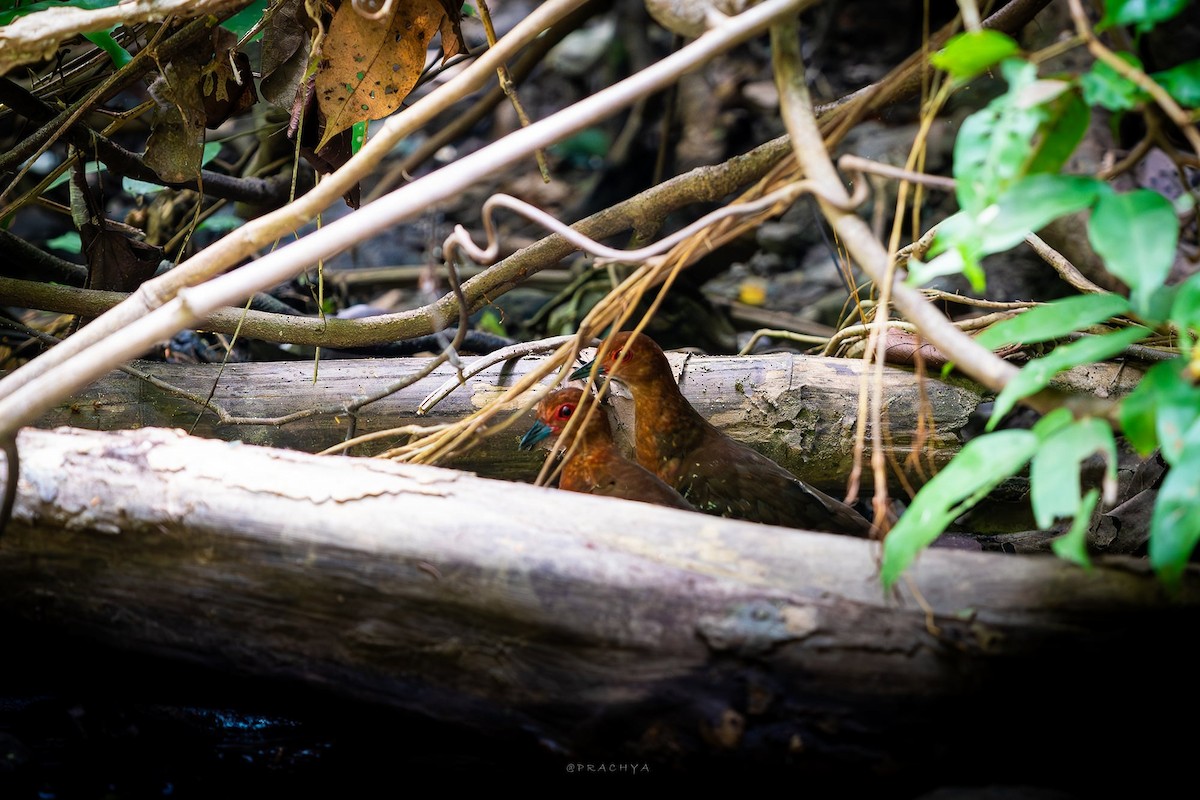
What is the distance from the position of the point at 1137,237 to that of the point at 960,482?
42 centimetres

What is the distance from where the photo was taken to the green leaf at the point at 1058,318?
5.04 ft

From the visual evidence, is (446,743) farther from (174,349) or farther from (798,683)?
(174,349)

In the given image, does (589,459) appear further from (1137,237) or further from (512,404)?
(1137,237)

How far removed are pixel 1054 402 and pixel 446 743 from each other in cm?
133

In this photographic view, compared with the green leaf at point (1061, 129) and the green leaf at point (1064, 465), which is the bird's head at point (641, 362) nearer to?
the green leaf at point (1061, 129)

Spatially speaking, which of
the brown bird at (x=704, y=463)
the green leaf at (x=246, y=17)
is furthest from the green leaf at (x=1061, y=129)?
the green leaf at (x=246, y=17)

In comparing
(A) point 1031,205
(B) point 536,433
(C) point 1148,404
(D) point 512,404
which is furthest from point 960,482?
(D) point 512,404

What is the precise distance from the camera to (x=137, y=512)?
1.94 m

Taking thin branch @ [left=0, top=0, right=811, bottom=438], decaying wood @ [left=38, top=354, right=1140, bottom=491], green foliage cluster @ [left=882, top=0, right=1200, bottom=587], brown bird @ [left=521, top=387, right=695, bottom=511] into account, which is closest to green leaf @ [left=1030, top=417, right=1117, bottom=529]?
green foliage cluster @ [left=882, top=0, right=1200, bottom=587]

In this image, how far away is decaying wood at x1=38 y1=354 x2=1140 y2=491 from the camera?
320 cm

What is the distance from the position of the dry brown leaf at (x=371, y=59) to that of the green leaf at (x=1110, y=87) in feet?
5.50

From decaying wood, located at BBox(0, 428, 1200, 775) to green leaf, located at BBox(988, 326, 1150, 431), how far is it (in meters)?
0.44

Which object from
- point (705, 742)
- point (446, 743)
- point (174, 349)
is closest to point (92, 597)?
point (446, 743)

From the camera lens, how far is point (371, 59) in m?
2.54
